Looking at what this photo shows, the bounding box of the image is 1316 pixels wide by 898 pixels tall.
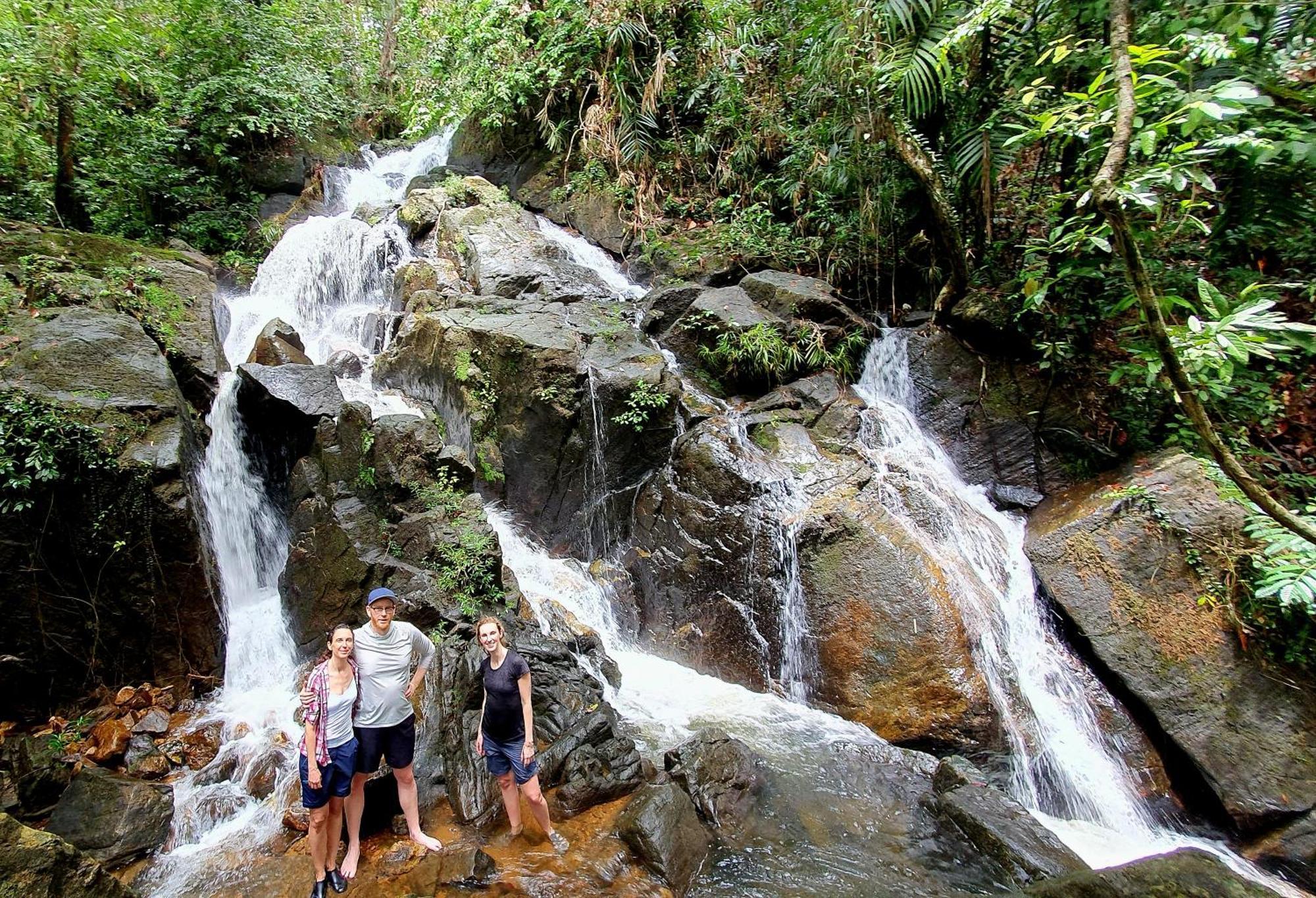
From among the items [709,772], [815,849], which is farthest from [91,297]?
[815,849]

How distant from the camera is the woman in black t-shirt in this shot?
406cm

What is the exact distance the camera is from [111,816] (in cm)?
454

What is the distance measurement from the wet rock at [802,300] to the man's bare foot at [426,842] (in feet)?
24.0

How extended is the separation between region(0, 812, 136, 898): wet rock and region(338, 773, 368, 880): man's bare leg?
3.95 feet

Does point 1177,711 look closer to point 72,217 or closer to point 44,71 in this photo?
point 44,71

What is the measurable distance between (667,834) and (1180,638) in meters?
4.78

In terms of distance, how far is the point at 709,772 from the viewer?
4.82 metres

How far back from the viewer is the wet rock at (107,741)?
5.16 m

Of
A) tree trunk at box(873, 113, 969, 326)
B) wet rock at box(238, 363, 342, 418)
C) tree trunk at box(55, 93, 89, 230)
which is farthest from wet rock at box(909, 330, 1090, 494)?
tree trunk at box(55, 93, 89, 230)

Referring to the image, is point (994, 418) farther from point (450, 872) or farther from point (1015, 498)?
point (450, 872)

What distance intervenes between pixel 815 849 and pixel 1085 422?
227 inches

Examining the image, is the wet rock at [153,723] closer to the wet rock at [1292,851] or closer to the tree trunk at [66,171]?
the tree trunk at [66,171]

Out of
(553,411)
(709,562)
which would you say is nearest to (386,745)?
(709,562)

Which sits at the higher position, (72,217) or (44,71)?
(44,71)
